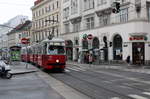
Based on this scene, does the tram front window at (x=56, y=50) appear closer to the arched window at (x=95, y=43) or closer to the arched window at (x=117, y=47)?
the arched window at (x=117, y=47)

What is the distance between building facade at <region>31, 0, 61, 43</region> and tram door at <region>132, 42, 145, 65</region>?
29.0 m

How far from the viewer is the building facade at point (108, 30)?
42406mm

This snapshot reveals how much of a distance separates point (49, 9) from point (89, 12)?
27.0 metres

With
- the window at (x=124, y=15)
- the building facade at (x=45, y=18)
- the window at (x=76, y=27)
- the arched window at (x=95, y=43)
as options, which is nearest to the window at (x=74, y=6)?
the window at (x=76, y=27)

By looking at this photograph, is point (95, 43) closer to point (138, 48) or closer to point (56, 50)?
point (138, 48)

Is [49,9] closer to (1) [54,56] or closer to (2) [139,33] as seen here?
(2) [139,33]

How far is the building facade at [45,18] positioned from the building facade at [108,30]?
8.21 meters

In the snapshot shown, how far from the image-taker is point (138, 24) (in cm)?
4206

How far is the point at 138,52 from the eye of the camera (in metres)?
43.2

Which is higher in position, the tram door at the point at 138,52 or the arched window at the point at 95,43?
the arched window at the point at 95,43

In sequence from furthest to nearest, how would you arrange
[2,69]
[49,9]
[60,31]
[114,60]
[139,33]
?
[49,9] → [60,31] → [114,60] → [139,33] → [2,69]

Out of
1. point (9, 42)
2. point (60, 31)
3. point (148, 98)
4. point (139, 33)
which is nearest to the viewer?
point (148, 98)

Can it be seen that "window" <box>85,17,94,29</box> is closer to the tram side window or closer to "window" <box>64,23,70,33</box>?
"window" <box>64,23,70,33</box>

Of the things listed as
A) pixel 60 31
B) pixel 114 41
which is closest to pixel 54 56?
pixel 114 41
